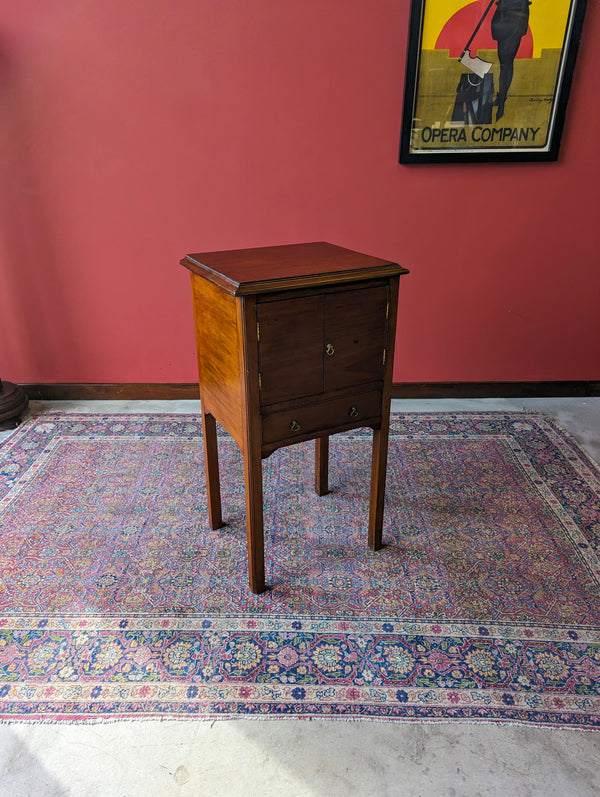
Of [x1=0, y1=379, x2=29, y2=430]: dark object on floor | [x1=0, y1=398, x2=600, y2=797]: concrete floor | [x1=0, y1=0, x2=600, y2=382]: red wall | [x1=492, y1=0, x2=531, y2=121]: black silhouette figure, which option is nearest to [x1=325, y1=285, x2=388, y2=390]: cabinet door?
[x1=0, y1=398, x2=600, y2=797]: concrete floor

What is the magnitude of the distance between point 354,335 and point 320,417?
0.91 ft

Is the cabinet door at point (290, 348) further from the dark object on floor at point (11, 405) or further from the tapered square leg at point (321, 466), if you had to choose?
the dark object on floor at point (11, 405)

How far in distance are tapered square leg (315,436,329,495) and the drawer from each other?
1.47 feet

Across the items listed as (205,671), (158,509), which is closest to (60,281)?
(158,509)

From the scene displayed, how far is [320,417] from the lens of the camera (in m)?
1.73

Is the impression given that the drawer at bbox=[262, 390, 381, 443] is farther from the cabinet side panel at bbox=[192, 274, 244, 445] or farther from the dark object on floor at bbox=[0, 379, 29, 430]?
the dark object on floor at bbox=[0, 379, 29, 430]

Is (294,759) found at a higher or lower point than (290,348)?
lower

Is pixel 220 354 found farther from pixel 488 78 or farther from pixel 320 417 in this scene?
pixel 488 78

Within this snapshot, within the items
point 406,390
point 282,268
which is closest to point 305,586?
point 282,268

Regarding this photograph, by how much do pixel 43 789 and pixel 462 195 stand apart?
117 inches

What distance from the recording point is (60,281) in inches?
A: 120

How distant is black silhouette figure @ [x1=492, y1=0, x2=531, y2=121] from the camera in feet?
8.40

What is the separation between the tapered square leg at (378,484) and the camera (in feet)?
6.17

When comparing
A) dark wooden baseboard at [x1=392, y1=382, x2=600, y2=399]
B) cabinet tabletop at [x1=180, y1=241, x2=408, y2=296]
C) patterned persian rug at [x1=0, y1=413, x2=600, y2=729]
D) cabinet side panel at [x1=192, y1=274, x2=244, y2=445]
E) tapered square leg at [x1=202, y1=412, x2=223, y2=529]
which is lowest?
patterned persian rug at [x1=0, y1=413, x2=600, y2=729]
